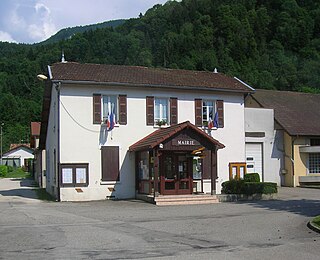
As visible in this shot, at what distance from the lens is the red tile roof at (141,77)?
2712 centimetres

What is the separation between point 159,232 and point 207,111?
1633 cm

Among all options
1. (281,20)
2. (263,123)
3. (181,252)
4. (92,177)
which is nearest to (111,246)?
(181,252)

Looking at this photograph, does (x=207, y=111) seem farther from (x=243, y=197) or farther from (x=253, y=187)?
(x=243, y=197)

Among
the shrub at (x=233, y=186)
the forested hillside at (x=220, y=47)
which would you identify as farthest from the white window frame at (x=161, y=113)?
the forested hillside at (x=220, y=47)

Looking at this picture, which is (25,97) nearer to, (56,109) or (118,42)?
(118,42)

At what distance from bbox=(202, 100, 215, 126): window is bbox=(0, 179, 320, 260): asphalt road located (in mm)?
7572

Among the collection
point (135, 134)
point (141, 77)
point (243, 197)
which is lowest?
point (243, 197)

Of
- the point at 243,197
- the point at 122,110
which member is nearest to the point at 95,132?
the point at 122,110

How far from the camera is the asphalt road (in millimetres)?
10664

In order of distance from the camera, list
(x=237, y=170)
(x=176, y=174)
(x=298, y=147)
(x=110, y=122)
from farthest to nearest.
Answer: (x=298, y=147), (x=237, y=170), (x=110, y=122), (x=176, y=174)

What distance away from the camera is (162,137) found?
80.5 ft

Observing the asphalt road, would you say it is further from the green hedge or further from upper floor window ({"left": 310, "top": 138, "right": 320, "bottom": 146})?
upper floor window ({"left": 310, "top": 138, "right": 320, "bottom": 146})

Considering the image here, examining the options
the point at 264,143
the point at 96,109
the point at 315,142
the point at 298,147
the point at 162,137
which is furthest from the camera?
the point at 315,142

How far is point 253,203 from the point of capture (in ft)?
77.8
